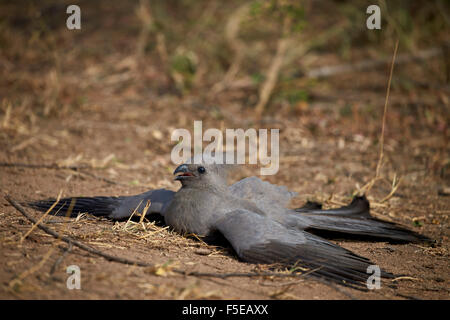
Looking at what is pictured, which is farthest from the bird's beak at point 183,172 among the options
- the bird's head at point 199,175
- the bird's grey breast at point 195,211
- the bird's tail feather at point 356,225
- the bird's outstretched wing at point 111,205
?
the bird's tail feather at point 356,225

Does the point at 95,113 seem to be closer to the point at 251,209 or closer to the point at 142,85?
the point at 142,85

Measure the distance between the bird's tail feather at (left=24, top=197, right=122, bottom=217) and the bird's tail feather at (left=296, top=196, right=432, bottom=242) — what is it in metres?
1.66

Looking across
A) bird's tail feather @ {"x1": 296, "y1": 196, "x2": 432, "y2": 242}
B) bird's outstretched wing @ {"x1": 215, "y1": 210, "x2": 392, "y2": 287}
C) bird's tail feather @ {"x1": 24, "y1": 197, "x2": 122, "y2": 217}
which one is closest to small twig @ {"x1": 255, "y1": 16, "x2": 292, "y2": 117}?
bird's tail feather @ {"x1": 296, "y1": 196, "x2": 432, "y2": 242}

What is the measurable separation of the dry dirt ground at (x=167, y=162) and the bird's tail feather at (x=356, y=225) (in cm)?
10

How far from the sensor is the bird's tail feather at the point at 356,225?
414cm

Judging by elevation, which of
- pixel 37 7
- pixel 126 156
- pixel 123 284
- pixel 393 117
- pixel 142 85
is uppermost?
pixel 37 7

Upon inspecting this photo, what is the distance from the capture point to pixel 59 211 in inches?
161

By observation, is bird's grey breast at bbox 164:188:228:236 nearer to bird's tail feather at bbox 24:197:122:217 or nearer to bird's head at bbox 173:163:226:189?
bird's head at bbox 173:163:226:189

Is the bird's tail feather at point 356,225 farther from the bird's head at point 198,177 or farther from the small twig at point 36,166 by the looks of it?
the small twig at point 36,166

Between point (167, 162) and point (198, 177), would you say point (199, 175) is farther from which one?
point (167, 162)

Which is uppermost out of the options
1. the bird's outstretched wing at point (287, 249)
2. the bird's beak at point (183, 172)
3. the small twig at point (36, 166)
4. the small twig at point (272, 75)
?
the small twig at point (272, 75)

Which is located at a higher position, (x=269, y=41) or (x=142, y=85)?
(x=269, y=41)
